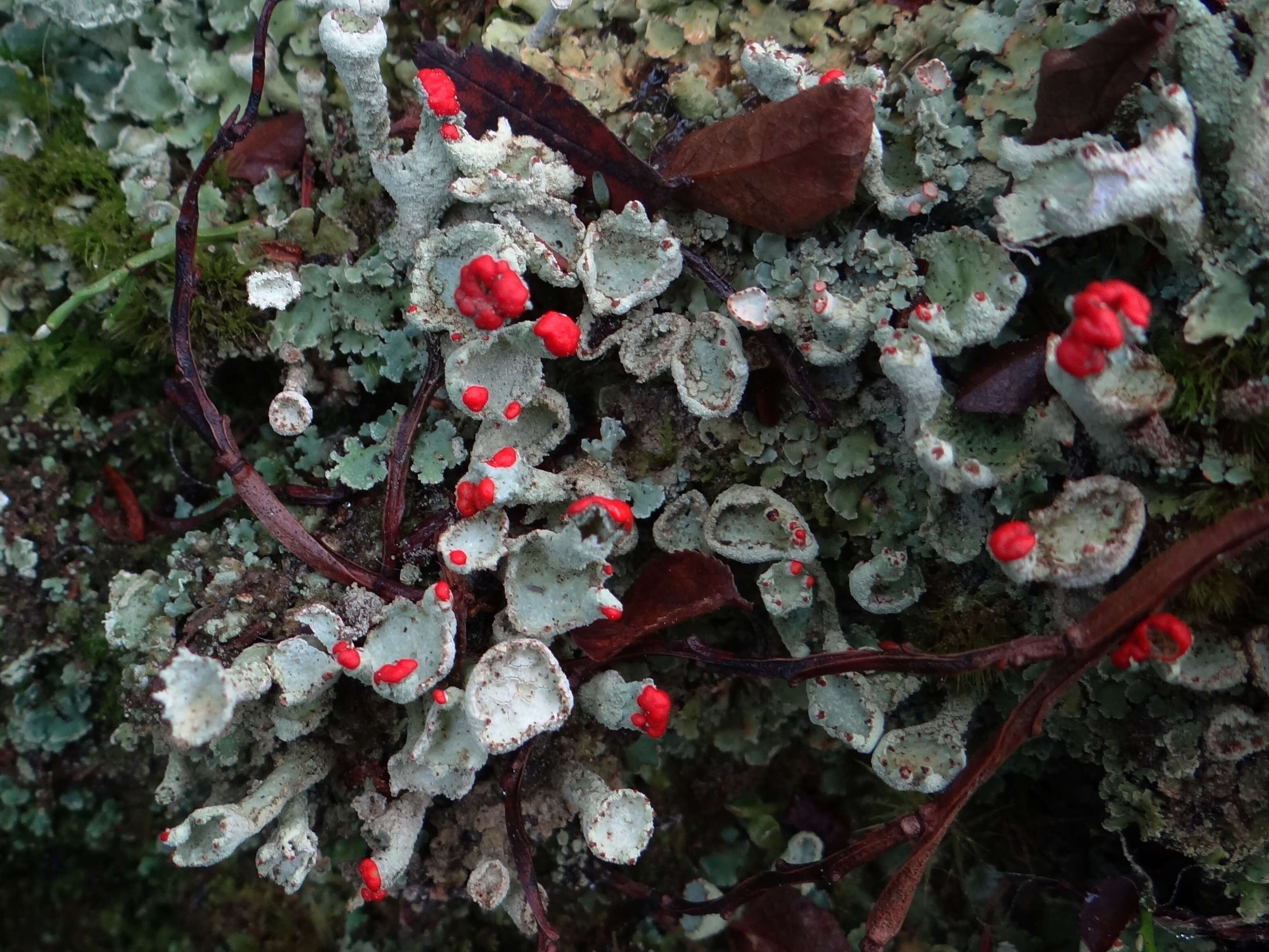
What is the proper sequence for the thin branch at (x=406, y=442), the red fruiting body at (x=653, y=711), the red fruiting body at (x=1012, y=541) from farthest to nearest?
1. the thin branch at (x=406, y=442)
2. the red fruiting body at (x=653, y=711)
3. the red fruiting body at (x=1012, y=541)

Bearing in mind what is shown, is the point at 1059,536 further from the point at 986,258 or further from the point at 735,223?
the point at 735,223

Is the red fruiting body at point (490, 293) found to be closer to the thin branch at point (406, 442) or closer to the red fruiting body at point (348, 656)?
the thin branch at point (406, 442)

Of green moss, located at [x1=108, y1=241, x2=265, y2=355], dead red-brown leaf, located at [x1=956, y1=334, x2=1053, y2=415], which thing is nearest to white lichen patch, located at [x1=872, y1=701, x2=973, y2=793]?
dead red-brown leaf, located at [x1=956, y1=334, x2=1053, y2=415]

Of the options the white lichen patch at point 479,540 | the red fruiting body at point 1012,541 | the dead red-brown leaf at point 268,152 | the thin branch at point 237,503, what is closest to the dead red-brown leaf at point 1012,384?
the red fruiting body at point 1012,541

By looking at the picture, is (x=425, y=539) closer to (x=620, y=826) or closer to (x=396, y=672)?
(x=396, y=672)

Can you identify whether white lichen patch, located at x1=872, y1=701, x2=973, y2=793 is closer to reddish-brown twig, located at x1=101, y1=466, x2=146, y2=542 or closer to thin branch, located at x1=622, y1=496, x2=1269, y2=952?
thin branch, located at x1=622, y1=496, x2=1269, y2=952

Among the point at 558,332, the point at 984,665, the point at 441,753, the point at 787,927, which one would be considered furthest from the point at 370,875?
the point at 984,665
